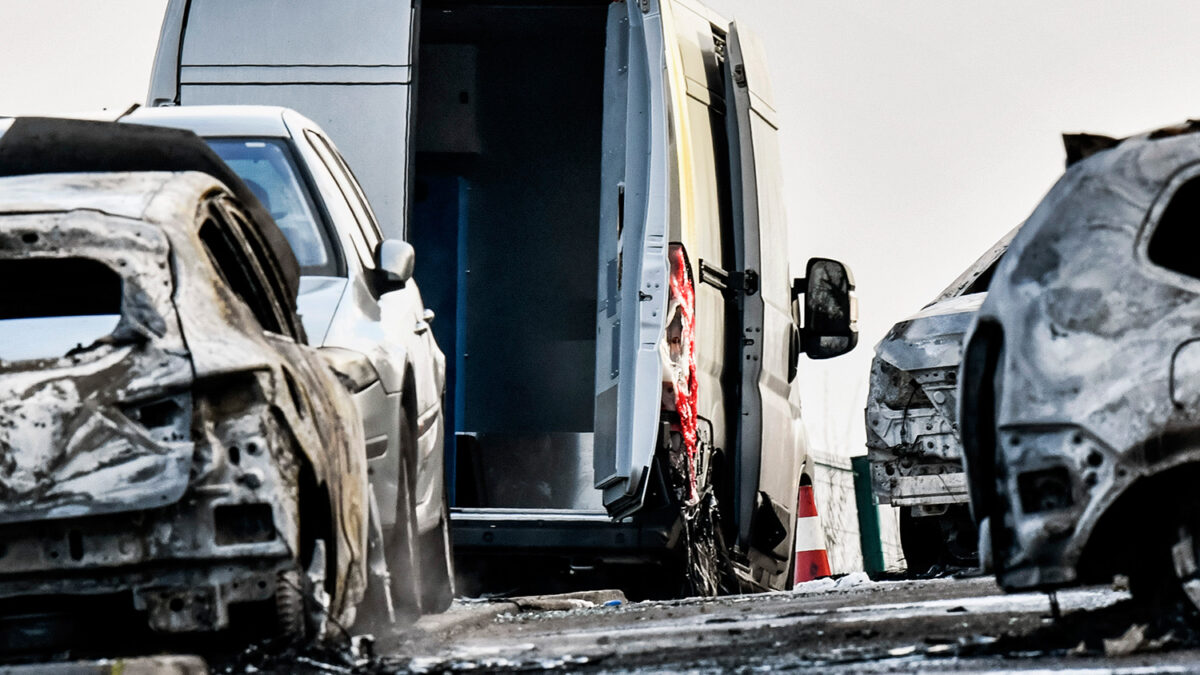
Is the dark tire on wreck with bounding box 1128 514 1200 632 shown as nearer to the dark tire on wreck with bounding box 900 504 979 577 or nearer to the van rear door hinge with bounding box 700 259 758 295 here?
the van rear door hinge with bounding box 700 259 758 295

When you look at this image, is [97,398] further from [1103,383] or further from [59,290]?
[1103,383]

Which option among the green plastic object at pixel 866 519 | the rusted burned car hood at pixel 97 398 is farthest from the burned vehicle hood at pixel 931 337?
the green plastic object at pixel 866 519

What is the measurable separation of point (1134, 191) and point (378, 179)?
4634 millimetres

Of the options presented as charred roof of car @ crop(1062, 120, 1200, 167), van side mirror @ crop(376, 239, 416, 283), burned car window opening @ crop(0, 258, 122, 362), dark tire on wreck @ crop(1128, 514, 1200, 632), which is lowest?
dark tire on wreck @ crop(1128, 514, 1200, 632)

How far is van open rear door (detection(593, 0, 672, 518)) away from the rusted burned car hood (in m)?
3.47

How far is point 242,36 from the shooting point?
997cm

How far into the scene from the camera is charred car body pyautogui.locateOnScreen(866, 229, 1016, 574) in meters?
11.4

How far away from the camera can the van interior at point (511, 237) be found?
1225 cm

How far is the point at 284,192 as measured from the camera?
8.20 m

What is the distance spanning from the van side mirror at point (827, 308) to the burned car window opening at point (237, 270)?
5.57 metres

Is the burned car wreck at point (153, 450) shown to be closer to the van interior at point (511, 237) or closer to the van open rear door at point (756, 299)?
the van open rear door at point (756, 299)

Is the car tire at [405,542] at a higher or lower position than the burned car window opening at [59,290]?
lower

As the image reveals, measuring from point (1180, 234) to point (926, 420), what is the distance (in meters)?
5.74

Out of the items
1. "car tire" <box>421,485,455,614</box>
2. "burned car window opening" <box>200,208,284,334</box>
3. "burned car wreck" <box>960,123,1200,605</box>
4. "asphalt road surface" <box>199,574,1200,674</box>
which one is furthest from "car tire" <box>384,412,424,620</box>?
"burned car wreck" <box>960,123,1200,605</box>
